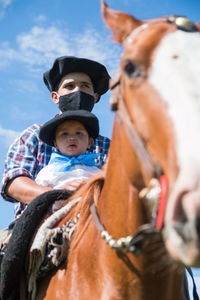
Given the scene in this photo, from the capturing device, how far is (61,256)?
9.44ft

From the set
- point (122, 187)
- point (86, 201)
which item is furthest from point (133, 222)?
point (86, 201)

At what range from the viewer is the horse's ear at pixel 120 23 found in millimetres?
2508

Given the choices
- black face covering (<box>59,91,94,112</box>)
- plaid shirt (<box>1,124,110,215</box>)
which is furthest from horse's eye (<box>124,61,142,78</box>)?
black face covering (<box>59,91,94,112</box>)

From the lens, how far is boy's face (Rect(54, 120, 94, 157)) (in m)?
4.48

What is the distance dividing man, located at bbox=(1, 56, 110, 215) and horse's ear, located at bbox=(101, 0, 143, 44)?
6.42 ft

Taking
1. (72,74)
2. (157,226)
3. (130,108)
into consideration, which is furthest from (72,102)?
(157,226)

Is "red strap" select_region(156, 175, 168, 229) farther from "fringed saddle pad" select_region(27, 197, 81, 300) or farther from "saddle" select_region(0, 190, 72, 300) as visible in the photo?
"saddle" select_region(0, 190, 72, 300)

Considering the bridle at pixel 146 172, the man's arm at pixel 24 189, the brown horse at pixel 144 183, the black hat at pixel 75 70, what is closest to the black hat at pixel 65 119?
the man's arm at pixel 24 189

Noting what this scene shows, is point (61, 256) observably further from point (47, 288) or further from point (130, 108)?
point (130, 108)

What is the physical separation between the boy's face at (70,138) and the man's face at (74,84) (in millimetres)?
852

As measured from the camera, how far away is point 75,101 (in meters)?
5.02

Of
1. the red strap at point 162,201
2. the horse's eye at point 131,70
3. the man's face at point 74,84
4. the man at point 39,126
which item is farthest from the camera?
the man's face at point 74,84

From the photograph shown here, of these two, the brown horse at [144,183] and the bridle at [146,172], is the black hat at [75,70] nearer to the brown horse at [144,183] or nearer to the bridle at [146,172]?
the brown horse at [144,183]

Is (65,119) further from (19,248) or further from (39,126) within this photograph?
(19,248)
